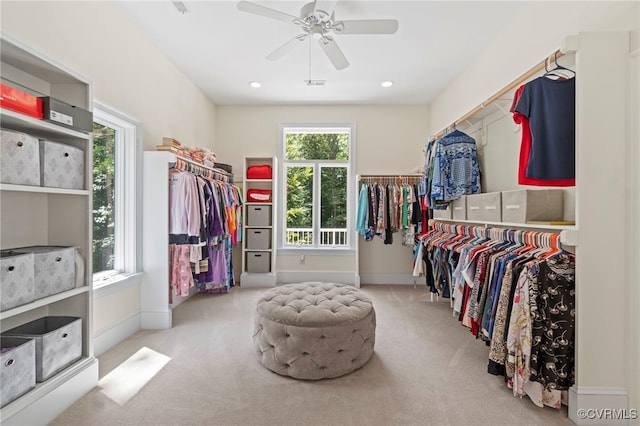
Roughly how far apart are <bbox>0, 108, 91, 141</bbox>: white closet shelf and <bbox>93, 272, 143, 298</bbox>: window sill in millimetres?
1197

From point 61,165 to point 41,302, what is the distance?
0.76 m

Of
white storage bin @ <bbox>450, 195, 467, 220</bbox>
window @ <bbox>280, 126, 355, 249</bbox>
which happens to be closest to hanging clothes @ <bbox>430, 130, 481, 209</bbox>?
white storage bin @ <bbox>450, 195, 467, 220</bbox>

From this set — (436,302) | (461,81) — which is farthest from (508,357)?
(461,81)

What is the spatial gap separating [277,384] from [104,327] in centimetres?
155

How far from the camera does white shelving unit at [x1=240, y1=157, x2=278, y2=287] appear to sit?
4.75 m

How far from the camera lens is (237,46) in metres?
3.30

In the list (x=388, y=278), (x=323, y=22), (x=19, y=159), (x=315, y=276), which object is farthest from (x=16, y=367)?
(x=388, y=278)

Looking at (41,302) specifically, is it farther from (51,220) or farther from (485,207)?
(485,207)

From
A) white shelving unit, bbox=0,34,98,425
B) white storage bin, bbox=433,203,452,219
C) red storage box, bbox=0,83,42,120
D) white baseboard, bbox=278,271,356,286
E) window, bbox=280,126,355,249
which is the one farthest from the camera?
window, bbox=280,126,355,249

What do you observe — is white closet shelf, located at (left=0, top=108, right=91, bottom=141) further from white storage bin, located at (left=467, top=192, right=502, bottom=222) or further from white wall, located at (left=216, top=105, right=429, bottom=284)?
white wall, located at (left=216, top=105, right=429, bottom=284)

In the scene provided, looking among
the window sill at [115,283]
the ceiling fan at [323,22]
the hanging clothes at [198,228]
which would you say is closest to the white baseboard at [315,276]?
the hanging clothes at [198,228]

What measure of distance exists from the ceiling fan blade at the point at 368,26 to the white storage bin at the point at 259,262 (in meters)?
3.21

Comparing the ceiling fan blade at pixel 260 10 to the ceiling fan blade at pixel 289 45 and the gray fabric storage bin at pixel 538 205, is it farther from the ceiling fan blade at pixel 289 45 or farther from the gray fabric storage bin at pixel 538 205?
the gray fabric storage bin at pixel 538 205

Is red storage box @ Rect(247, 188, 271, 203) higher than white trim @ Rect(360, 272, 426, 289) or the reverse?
higher
